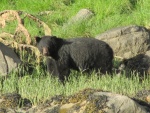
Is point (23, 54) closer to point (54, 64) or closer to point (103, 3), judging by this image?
point (54, 64)

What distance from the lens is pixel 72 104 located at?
8.48m

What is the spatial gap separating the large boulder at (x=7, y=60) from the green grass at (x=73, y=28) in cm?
21

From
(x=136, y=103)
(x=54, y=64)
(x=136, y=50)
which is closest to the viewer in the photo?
(x=136, y=103)

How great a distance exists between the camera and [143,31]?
16.0m

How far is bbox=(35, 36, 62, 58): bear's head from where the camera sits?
13.3 meters

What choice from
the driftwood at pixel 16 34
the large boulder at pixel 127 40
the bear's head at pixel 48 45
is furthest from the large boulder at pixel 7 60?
the large boulder at pixel 127 40

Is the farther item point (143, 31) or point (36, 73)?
point (143, 31)

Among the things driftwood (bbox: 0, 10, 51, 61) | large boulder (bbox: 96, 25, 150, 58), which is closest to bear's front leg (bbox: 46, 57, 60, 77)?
Answer: driftwood (bbox: 0, 10, 51, 61)

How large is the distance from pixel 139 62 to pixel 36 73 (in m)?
2.66

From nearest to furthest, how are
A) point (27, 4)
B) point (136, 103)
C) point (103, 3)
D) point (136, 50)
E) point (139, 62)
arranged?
point (136, 103) < point (139, 62) < point (136, 50) < point (103, 3) < point (27, 4)

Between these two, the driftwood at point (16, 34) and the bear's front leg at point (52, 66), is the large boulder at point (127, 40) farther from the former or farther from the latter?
the bear's front leg at point (52, 66)

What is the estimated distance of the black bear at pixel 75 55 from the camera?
44.6 feet

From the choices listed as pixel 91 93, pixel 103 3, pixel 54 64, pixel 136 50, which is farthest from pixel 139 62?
pixel 91 93

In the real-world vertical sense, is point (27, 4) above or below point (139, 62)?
above
